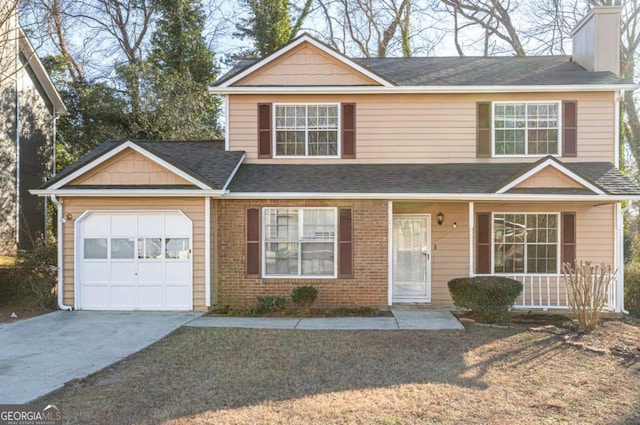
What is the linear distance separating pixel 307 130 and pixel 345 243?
3.22 meters

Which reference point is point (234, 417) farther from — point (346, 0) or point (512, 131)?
point (346, 0)

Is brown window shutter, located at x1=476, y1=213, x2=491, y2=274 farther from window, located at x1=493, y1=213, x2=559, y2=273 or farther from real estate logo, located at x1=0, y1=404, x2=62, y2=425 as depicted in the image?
real estate logo, located at x1=0, y1=404, x2=62, y2=425

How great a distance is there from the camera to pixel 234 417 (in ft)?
16.2

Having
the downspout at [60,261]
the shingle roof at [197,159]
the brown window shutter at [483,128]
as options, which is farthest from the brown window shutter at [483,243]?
the downspout at [60,261]

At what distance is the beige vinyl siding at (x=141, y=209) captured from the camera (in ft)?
34.7

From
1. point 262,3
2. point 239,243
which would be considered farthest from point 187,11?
point 239,243

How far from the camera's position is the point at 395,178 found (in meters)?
11.4

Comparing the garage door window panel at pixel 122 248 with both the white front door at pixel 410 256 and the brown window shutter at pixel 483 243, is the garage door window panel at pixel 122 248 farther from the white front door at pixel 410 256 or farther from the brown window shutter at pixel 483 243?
the brown window shutter at pixel 483 243

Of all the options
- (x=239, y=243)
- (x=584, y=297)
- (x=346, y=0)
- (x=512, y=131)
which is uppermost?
(x=346, y=0)

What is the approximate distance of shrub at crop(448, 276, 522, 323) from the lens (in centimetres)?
945

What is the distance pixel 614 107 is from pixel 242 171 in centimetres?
944

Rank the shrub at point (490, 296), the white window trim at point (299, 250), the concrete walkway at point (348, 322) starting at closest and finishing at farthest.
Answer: the concrete walkway at point (348, 322) < the shrub at point (490, 296) < the white window trim at point (299, 250)

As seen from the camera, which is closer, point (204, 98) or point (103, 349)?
point (103, 349)

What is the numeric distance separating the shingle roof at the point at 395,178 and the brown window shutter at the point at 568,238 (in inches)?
42.4
